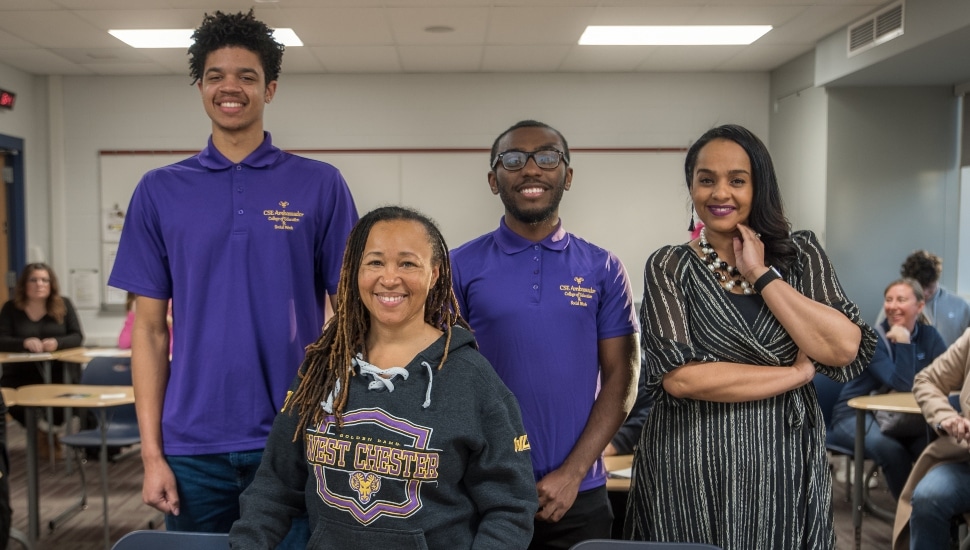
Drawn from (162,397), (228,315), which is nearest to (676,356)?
(228,315)

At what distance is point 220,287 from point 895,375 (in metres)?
3.85

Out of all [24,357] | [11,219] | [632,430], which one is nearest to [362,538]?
[632,430]

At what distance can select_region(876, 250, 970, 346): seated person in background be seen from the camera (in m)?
5.40

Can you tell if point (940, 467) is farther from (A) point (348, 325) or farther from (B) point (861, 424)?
(A) point (348, 325)

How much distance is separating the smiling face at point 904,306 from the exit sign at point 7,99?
22.8 ft

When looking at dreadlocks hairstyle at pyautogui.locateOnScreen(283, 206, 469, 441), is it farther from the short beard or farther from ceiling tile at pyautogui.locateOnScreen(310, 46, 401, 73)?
ceiling tile at pyautogui.locateOnScreen(310, 46, 401, 73)

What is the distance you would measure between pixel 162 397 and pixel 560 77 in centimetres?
612

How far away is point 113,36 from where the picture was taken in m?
5.91

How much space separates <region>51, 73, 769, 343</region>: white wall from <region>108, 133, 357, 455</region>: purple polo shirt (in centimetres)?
568

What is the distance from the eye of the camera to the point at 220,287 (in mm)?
1727

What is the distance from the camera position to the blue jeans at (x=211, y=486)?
1.74 meters

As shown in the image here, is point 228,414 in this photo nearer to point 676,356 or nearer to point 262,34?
point 262,34

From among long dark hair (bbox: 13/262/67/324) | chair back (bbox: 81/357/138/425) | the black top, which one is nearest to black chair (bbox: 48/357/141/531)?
chair back (bbox: 81/357/138/425)

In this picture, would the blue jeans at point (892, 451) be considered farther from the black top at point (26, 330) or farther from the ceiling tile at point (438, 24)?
the black top at point (26, 330)
